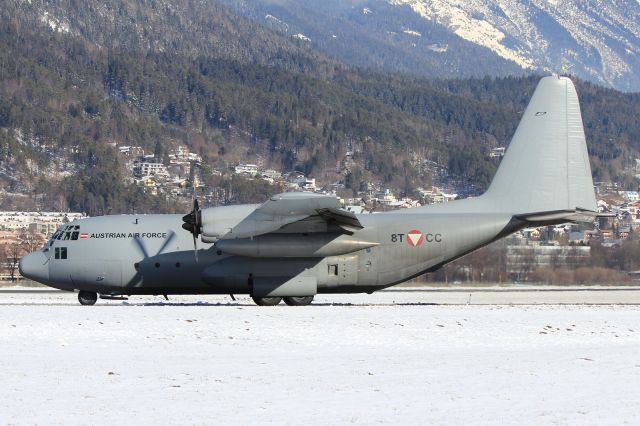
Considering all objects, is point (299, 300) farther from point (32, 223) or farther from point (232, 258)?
point (32, 223)

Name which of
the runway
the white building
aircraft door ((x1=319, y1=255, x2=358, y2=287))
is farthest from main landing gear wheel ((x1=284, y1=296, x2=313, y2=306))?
the white building

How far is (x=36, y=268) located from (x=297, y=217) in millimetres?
9134

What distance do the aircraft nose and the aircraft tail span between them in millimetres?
14716

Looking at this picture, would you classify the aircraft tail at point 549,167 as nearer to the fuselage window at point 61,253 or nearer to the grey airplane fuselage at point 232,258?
the grey airplane fuselage at point 232,258

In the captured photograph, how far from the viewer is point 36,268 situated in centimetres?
3762

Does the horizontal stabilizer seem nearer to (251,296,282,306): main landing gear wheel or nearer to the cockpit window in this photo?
(251,296,282,306): main landing gear wheel

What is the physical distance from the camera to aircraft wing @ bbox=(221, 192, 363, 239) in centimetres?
3400

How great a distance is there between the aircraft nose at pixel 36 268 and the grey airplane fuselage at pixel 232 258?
0.05 m

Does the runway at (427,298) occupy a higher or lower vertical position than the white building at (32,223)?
lower

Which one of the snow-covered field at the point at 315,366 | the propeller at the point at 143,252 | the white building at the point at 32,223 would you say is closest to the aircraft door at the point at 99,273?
the propeller at the point at 143,252

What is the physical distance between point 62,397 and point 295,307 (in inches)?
603

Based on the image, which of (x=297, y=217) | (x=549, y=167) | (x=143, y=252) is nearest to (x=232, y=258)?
(x=297, y=217)

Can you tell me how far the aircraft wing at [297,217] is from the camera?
34.0m

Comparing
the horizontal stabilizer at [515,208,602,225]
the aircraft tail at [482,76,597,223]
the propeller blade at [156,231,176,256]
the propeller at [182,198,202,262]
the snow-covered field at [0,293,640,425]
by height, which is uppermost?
the aircraft tail at [482,76,597,223]
